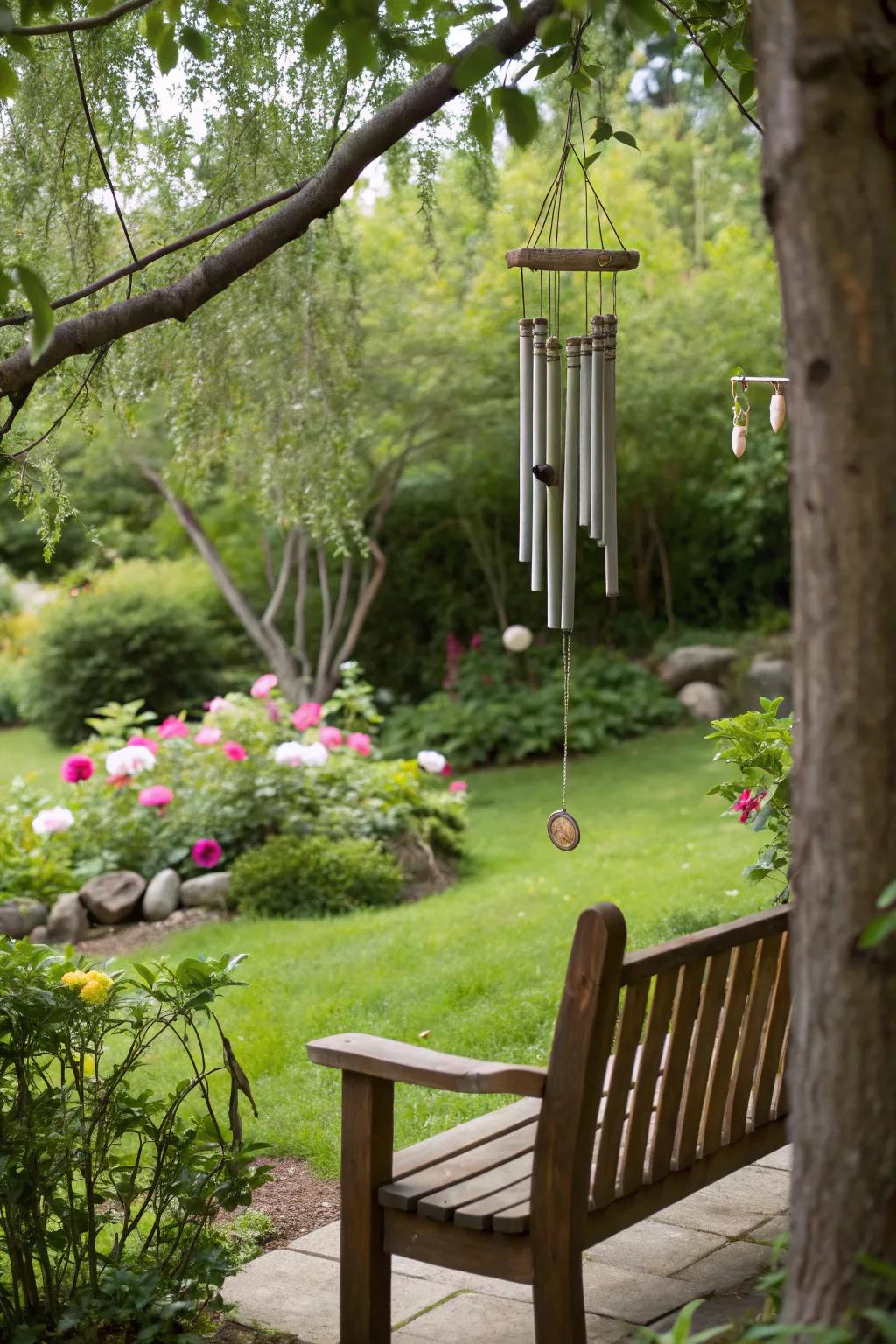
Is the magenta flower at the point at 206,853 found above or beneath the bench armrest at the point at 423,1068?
beneath

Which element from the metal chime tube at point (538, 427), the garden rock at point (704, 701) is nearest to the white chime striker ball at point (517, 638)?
the garden rock at point (704, 701)

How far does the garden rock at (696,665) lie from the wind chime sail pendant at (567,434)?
9.35 meters

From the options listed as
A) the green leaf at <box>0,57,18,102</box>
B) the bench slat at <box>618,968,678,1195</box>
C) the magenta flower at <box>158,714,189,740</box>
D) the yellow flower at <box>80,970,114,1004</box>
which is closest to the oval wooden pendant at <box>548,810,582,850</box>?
the bench slat at <box>618,968,678,1195</box>

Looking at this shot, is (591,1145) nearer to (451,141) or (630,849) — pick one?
(451,141)

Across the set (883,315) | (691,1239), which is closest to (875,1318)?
(883,315)

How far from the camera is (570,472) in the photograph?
4043mm

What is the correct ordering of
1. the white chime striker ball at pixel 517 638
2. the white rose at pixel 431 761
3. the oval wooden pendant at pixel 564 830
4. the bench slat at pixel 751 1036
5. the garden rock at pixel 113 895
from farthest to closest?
the white chime striker ball at pixel 517 638 < the white rose at pixel 431 761 < the garden rock at pixel 113 895 < the oval wooden pendant at pixel 564 830 < the bench slat at pixel 751 1036

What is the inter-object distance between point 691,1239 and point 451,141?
3.42 m

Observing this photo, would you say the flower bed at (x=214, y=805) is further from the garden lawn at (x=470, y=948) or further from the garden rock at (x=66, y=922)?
the garden lawn at (x=470, y=948)

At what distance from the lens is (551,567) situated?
4.14m

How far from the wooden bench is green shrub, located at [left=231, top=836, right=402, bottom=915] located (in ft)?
15.3

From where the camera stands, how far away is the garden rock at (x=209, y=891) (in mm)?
7926

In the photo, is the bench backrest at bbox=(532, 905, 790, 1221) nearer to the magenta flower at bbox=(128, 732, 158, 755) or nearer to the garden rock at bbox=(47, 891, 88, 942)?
the garden rock at bbox=(47, 891, 88, 942)

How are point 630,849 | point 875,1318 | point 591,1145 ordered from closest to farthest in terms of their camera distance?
point 875,1318 → point 591,1145 → point 630,849
